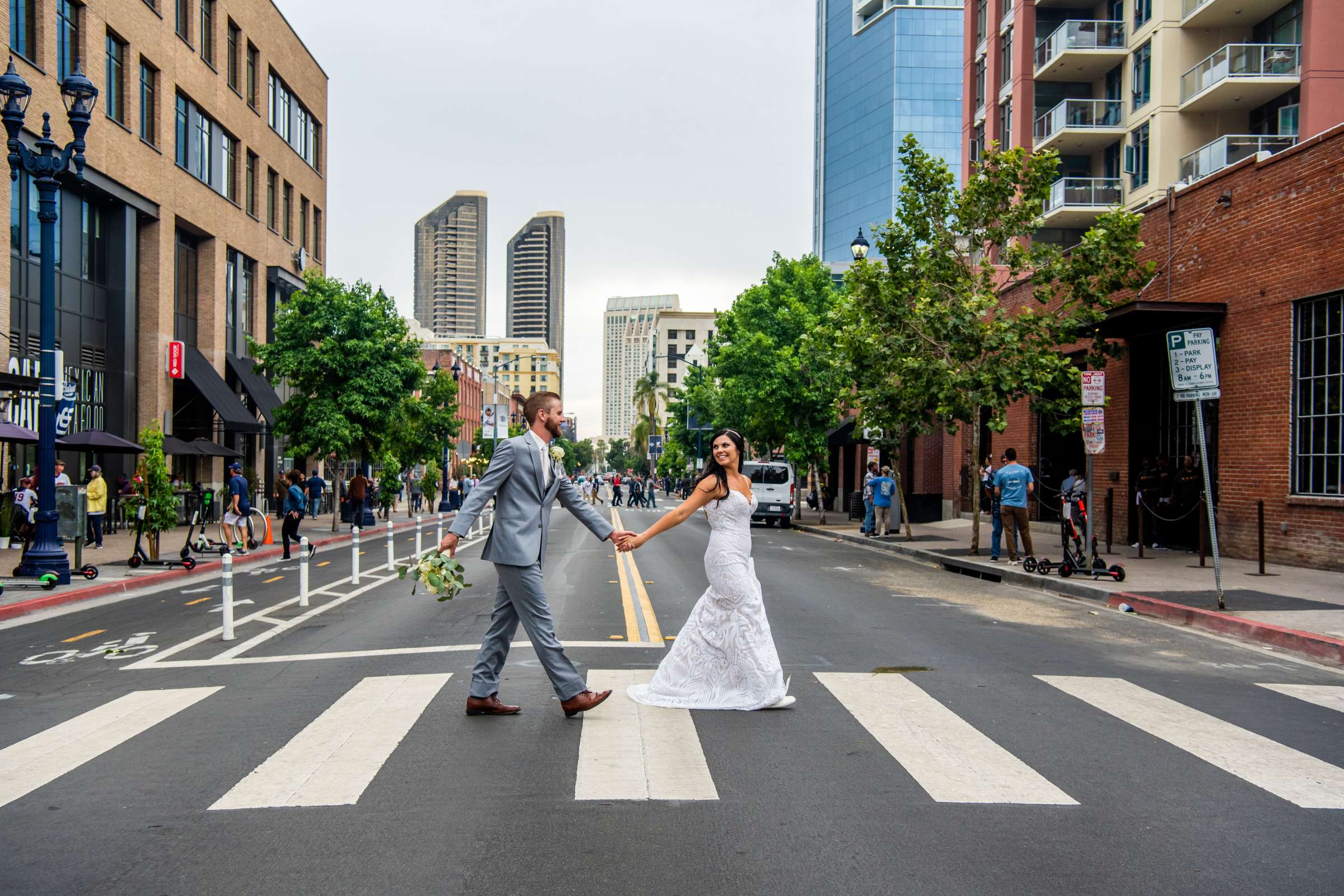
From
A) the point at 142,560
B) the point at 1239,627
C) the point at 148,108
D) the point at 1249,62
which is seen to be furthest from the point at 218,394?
the point at 1249,62

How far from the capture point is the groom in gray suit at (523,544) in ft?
22.0

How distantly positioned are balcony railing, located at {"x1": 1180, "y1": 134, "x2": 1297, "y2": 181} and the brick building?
37.7 ft

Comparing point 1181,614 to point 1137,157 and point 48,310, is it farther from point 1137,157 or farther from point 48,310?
point 1137,157

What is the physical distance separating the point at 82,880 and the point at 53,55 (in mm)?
26702

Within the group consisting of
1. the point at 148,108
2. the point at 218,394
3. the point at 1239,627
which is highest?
the point at 148,108

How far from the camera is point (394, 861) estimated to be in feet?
14.4

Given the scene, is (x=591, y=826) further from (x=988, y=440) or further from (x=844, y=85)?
(x=844, y=85)

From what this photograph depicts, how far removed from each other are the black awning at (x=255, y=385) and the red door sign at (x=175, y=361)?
5072mm

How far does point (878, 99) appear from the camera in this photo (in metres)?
123

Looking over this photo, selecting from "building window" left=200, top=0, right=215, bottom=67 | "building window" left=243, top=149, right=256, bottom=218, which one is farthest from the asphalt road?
"building window" left=243, top=149, right=256, bottom=218

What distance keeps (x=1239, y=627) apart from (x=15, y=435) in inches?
811

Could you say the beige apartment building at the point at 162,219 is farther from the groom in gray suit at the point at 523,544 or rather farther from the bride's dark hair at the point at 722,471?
the bride's dark hair at the point at 722,471

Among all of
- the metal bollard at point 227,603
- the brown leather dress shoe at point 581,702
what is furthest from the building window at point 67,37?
the brown leather dress shoe at point 581,702

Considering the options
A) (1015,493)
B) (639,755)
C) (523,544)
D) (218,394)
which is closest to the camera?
(639,755)
